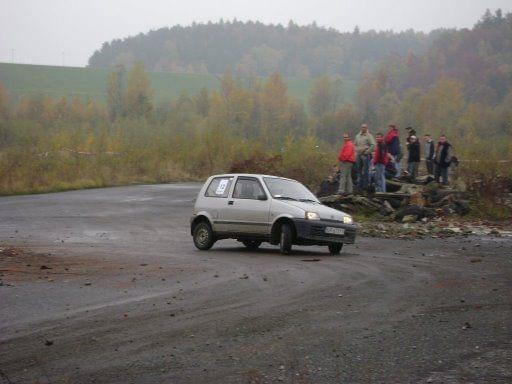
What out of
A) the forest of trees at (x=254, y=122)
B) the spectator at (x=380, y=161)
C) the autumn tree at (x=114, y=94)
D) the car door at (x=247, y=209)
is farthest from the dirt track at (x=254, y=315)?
the autumn tree at (x=114, y=94)

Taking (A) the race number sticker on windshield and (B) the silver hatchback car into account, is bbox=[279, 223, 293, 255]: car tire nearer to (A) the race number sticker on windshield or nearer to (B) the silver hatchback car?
(B) the silver hatchback car

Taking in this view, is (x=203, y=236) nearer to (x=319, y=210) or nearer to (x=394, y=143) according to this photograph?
(x=319, y=210)

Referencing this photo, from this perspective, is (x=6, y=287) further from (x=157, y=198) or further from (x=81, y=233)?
(x=157, y=198)

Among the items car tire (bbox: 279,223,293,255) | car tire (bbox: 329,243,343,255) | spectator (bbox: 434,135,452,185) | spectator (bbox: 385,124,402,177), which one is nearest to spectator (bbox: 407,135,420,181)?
spectator (bbox: 385,124,402,177)

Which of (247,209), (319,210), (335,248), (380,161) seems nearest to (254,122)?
(380,161)

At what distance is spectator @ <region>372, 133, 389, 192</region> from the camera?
24.2 meters

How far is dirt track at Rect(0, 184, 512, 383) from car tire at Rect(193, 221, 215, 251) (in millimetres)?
402

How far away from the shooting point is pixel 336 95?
156m

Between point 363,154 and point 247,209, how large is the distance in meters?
10.2

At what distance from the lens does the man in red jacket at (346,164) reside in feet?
79.8

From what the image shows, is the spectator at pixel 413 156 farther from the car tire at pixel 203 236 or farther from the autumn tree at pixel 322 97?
the autumn tree at pixel 322 97

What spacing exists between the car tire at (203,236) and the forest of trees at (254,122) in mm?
14356

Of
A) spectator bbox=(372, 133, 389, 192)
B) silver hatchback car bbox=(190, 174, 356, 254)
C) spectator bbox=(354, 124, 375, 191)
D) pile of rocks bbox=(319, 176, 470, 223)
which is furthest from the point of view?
spectator bbox=(354, 124, 375, 191)

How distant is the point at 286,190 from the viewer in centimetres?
1641
